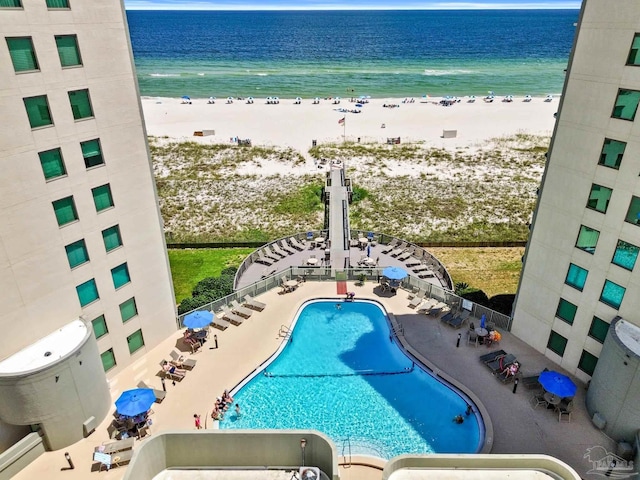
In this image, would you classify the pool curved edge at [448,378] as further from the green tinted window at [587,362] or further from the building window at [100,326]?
the building window at [100,326]

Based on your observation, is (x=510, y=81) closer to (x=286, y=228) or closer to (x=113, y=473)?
(x=286, y=228)

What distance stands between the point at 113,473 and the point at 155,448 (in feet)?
34.2

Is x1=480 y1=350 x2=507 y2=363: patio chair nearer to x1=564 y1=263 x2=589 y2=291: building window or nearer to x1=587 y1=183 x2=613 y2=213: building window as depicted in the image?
x1=564 y1=263 x2=589 y2=291: building window

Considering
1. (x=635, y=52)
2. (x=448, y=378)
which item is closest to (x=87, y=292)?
(x=448, y=378)

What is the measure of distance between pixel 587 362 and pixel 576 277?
4865 millimetres

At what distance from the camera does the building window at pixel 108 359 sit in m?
25.7

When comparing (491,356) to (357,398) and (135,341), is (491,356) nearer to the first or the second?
(357,398)

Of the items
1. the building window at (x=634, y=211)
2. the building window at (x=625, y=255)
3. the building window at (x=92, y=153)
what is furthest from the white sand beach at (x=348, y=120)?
the building window at (x=634, y=211)

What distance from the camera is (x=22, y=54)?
18109 millimetres

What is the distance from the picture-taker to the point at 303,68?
177m

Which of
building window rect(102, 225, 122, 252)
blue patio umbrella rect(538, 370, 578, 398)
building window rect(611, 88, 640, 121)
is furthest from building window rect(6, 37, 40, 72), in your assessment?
blue patio umbrella rect(538, 370, 578, 398)

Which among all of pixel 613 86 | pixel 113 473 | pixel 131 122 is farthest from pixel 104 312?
pixel 613 86

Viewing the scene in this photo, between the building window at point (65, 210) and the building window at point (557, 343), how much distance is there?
27.5 m

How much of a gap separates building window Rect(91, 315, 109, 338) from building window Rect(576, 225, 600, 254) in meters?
26.4
